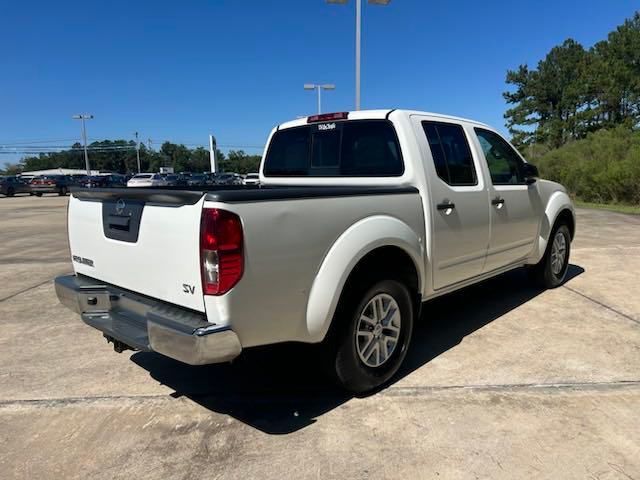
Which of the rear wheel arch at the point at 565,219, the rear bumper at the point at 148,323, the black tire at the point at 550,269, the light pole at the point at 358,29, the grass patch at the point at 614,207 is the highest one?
the light pole at the point at 358,29

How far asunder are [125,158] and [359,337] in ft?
487

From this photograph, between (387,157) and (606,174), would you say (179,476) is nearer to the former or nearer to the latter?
(387,157)

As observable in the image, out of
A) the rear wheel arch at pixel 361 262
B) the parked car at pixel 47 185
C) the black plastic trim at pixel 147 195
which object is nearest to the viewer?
the black plastic trim at pixel 147 195

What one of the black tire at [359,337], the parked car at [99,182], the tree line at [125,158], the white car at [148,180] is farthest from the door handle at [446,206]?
the tree line at [125,158]

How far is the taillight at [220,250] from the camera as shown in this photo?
2373mm

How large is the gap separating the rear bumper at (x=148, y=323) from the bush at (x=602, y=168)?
1913 centimetres

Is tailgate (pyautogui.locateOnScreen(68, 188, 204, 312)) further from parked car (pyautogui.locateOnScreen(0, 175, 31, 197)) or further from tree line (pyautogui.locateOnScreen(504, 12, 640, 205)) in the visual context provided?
parked car (pyautogui.locateOnScreen(0, 175, 31, 197))

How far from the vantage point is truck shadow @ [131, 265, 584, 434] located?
3068mm

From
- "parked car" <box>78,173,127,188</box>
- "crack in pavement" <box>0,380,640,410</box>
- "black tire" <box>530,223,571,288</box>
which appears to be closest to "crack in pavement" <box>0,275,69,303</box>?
"crack in pavement" <box>0,380,640,410</box>

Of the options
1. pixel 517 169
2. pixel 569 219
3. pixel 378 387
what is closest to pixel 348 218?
pixel 378 387

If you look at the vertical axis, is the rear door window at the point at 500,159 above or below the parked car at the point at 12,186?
above

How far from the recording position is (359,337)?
127 inches

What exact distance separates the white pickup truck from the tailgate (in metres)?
0.01

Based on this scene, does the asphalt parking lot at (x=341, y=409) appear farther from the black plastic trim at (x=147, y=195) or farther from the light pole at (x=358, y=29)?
the light pole at (x=358, y=29)
